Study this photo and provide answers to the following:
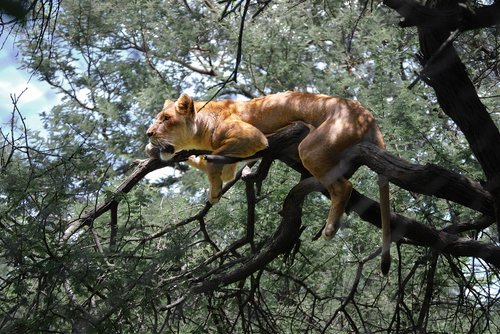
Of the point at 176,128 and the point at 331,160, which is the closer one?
the point at 331,160

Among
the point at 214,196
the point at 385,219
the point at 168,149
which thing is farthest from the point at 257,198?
the point at 385,219

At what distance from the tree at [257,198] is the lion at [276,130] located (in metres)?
0.18

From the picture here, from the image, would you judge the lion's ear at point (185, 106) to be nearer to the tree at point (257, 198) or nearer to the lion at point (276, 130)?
the lion at point (276, 130)

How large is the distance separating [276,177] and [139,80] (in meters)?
6.95

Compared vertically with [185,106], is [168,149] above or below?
below

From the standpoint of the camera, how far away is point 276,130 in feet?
18.1

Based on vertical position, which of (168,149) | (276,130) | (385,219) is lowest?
(385,219)

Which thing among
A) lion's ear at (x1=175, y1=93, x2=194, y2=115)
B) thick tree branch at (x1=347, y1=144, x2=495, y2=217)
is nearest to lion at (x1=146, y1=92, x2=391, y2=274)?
lion's ear at (x1=175, y1=93, x2=194, y2=115)

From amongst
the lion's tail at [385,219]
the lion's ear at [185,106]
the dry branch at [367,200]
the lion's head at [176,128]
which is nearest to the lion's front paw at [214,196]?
the dry branch at [367,200]

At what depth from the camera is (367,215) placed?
5.14 metres

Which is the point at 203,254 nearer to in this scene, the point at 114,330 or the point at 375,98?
the point at 114,330

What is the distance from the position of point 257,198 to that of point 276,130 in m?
0.70

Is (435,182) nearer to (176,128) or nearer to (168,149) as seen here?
(168,149)

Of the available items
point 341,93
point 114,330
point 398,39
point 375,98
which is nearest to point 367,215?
point 114,330
